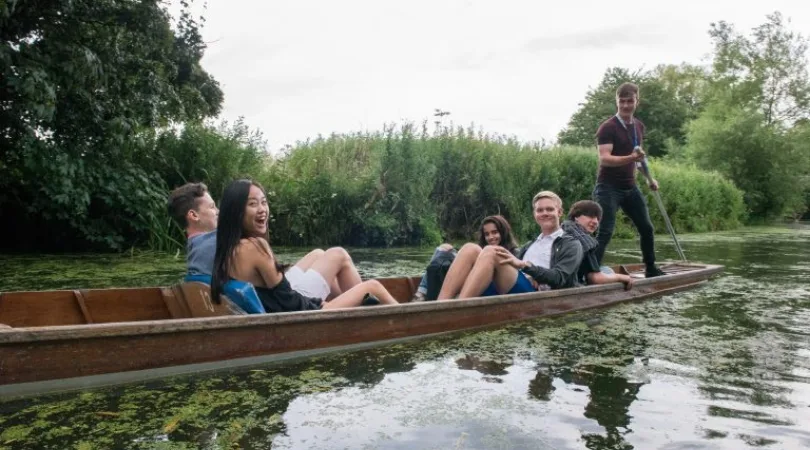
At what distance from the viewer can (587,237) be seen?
5043mm

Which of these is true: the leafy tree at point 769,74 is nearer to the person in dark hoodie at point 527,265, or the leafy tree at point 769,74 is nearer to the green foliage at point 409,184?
the green foliage at point 409,184

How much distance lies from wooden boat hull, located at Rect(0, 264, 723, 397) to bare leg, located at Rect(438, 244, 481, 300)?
0.39 metres

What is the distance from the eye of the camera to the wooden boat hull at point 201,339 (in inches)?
111

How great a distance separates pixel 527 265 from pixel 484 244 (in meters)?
0.54

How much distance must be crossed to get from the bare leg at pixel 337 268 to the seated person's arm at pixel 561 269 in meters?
1.15

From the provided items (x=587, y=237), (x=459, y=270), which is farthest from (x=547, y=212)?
(x=459, y=270)

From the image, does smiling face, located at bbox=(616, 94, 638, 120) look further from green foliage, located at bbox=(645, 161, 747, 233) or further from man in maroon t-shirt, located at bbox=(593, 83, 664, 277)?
green foliage, located at bbox=(645, 161, 747, 233)

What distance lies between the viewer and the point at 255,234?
351 cm

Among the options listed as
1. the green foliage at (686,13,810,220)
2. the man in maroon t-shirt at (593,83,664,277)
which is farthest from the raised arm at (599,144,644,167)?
the green foliage at (686,13,810,220)

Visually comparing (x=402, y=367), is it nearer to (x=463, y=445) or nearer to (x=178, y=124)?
(x=463, y=445)

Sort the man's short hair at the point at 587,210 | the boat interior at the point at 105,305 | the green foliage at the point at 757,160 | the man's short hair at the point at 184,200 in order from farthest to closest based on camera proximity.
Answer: the green foliage at the point at 757,160
the man's short hair at the point at 587,210
the man's short hair at the point at 184,200
the boat interior at the point at 105,305

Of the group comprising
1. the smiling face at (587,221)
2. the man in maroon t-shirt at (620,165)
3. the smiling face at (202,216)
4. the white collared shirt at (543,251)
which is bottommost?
the white collared shirt at (543,251)

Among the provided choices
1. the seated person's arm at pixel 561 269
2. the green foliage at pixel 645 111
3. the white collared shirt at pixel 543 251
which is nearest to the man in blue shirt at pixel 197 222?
the seated person's arm at pixel 561 269

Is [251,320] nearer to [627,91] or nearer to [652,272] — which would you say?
[627,91]
